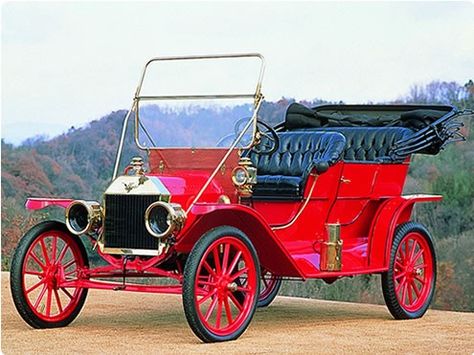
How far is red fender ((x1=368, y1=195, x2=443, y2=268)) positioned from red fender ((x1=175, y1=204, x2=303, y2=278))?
96cm

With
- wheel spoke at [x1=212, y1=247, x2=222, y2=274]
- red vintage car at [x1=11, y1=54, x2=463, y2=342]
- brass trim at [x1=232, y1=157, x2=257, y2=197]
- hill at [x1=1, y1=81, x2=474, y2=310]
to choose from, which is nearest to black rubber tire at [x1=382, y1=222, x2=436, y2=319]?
red vintage car at [x1=11, y1=54, x2=463, y2=342]

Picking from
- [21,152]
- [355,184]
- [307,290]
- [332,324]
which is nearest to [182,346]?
[332,324]

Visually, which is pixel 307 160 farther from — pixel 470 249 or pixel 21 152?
pixel 21 152

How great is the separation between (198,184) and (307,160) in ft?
4.80

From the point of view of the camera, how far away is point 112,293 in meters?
11.1

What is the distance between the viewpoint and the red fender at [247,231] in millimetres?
7992

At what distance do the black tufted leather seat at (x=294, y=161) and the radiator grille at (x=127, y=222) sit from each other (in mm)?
1277

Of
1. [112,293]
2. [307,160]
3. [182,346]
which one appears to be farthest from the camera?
[112,293]

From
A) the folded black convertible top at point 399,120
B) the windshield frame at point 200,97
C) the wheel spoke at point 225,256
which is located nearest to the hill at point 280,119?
the folded black convertible top at point 399,120

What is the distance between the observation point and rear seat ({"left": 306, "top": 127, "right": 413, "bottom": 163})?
10.0m

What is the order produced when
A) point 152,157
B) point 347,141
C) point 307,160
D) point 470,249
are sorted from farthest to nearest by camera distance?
point 470,249 → point 347,141 → point 307,160 → point 152,157

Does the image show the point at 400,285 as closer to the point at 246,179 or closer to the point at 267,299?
the point at 267,299

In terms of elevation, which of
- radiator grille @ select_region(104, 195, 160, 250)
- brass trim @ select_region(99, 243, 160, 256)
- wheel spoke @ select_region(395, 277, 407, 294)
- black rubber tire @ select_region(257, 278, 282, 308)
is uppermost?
radiator grille @ select_region(104, 195, 160, 250)

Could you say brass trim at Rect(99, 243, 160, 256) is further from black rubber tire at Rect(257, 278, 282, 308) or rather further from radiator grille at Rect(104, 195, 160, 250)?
black rubber tire at Rect(257, 278, 282, 308)
